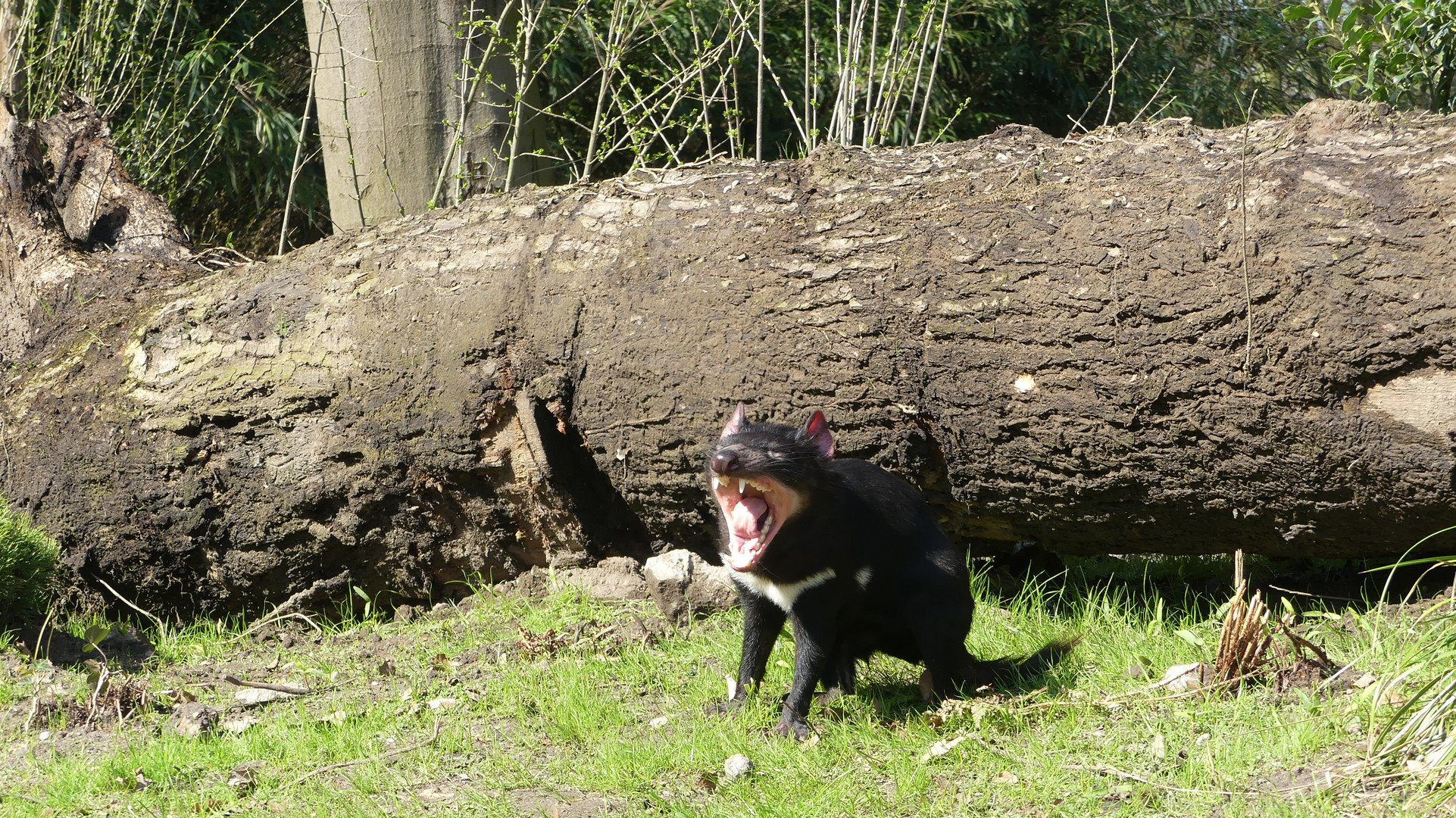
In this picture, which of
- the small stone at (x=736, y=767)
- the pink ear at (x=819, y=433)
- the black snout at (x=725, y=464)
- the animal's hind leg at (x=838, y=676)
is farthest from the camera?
Answer: the animal's hind leg at (x=838, y=676)

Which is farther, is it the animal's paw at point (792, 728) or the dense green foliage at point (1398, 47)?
the dense green foliage at point (1398, 47)

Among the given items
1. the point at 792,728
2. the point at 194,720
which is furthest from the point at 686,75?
the point at 194,720

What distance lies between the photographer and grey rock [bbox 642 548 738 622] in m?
4.61

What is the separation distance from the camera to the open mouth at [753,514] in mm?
3412

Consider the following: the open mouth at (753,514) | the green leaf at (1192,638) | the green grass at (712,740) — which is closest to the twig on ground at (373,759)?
the green grass at (712,740)

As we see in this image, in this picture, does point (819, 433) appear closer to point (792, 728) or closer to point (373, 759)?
point (792, 728)

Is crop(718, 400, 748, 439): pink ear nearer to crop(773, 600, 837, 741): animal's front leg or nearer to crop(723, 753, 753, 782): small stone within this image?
crop(773, 600, 837, 741): animal's front leg

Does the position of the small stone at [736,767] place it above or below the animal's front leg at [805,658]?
below

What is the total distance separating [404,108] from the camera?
6.72 meters

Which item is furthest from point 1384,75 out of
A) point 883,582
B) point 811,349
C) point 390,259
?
point 390,259

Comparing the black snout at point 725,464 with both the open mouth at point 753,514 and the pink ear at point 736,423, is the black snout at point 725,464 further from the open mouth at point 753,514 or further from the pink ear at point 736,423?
the pink ear at point 736,423

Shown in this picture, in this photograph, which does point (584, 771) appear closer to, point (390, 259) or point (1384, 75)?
point (390, 259)

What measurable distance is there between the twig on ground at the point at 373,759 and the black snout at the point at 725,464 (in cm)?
142

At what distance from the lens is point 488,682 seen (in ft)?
13.7
